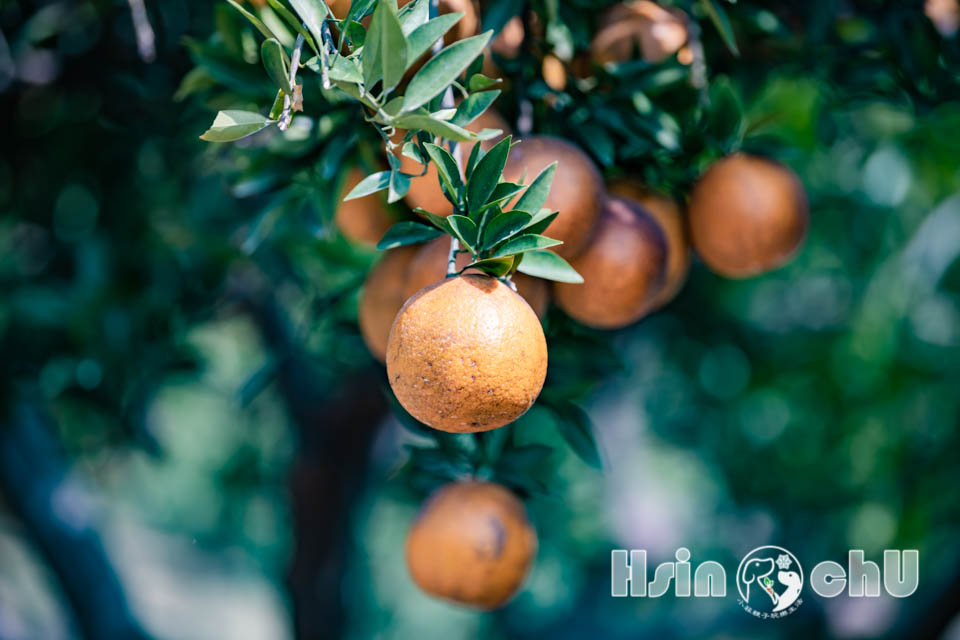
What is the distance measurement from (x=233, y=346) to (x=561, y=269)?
4.20 metres

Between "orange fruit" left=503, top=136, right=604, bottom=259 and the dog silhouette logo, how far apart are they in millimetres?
1074

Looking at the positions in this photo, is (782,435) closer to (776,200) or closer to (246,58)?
(776,200)

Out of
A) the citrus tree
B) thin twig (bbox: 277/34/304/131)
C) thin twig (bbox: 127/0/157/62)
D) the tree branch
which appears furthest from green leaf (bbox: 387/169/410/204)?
the tree branch

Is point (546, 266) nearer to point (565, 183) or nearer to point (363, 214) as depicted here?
point (565, 183)

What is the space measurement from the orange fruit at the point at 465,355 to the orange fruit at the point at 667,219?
42 cm

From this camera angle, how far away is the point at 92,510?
2.12m

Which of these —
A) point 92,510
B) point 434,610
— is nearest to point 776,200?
point 92,510

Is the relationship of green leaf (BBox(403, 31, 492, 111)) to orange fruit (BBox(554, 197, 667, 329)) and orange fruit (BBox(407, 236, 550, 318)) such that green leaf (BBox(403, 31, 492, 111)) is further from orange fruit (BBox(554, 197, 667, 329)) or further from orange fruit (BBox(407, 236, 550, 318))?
orange fruit (BBox(554, 197, 667, 329))

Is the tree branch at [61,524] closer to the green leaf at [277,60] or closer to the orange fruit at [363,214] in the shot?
the orange fruit at [363,214]

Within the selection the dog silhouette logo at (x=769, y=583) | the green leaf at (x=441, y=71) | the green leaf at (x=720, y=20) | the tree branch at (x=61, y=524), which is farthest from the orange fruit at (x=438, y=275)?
the tree branch at (x=61, y=524)

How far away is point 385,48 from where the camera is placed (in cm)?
58

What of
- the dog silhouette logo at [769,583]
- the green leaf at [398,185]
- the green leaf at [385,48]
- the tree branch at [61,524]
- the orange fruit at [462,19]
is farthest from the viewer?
the tree branch at [61,524]

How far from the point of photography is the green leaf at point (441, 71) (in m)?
0.62

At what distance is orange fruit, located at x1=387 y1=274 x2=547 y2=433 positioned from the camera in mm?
644
